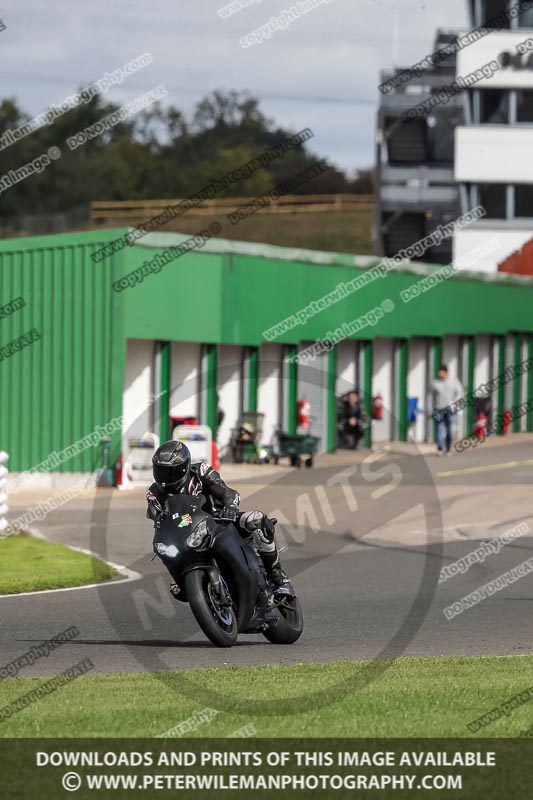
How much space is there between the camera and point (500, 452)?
3200 cm

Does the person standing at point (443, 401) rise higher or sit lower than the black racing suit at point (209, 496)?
lower

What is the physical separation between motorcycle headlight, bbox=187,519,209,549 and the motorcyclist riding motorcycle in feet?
0.89

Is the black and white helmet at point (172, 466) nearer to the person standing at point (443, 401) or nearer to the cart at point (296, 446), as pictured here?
the cart at point (296, 446)

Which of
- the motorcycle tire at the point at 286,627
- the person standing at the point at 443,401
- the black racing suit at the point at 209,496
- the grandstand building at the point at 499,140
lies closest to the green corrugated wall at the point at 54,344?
the person standing at the point at 443,401

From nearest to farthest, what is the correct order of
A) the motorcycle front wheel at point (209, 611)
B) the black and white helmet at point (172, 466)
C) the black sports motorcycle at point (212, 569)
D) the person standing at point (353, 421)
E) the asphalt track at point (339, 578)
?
1. the motorcycle front wheel at point (209, 611)
2. the black sports motorcycle at point (212, 569)
3. the black and white helmet at point (172, 466)
4. the asphalt track at point (339, 578)
5. the person standing at point (353, 421)

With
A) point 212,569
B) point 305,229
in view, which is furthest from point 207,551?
point 305,229

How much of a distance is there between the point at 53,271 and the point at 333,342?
891 cm

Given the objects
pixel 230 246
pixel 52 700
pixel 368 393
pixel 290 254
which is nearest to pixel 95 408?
pixel 230 246

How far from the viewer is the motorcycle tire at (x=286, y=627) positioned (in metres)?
10.7

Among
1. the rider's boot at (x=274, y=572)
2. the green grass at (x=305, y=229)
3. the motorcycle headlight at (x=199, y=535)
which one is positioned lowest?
the rider's boot at (x=274, y=572)

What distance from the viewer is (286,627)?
35.3ft

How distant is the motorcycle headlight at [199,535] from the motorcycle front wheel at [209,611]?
17 centimetres
